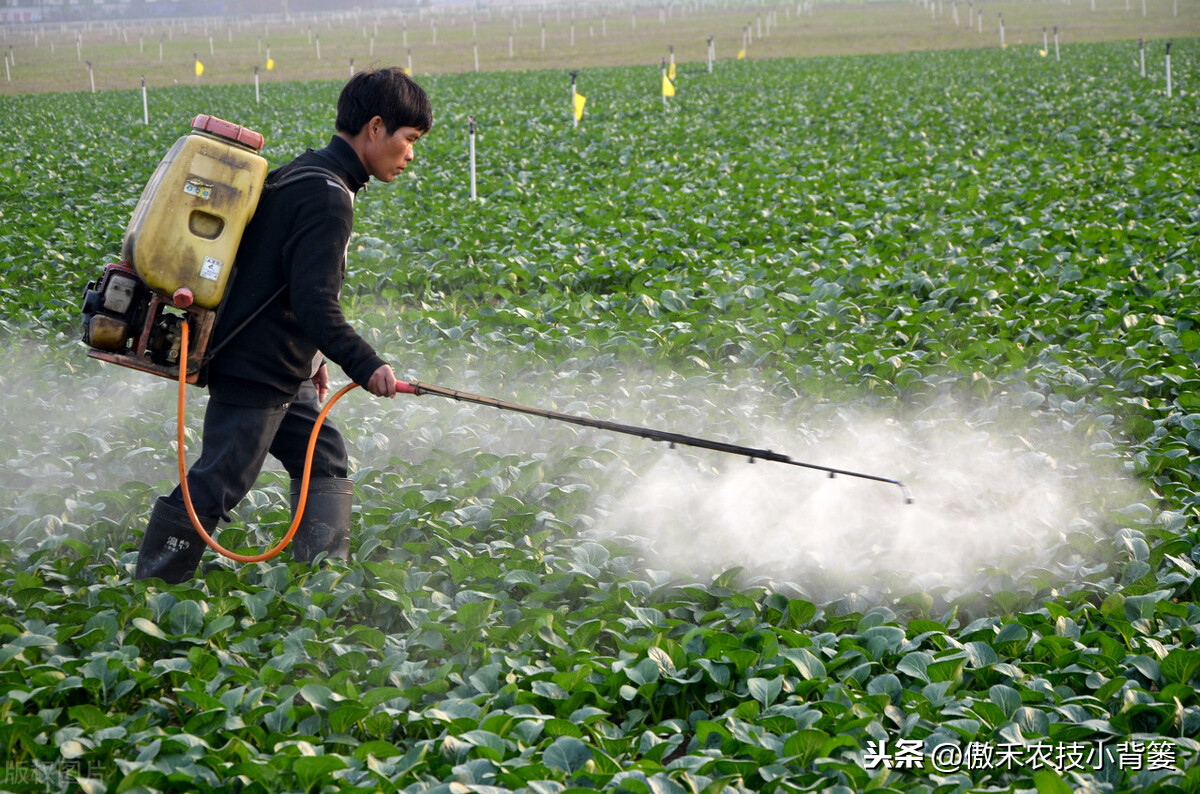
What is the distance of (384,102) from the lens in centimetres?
346

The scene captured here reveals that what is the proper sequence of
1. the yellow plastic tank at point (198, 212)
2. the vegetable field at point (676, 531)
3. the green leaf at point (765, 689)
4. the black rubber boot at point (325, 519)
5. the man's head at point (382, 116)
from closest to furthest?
the vegetable field at point (676, 531) → the green leaf at point (765, 689) → the yellow plastic tank at point (198, 212) → the man's head at point (382, 116) → the black rubber boot at point (325, 519)

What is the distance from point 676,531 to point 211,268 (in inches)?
79.0

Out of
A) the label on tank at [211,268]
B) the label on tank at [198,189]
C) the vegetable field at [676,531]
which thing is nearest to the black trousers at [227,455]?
the vegetable field at [676,531]

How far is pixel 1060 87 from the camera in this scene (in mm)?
20047

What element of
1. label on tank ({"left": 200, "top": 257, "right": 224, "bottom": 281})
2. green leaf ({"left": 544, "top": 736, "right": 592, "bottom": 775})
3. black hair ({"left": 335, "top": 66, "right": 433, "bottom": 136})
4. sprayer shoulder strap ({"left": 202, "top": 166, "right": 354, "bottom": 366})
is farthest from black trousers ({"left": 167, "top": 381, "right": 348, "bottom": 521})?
green leaf ({"left": 544, "top": 736, "right": 592, "bottom": 775})

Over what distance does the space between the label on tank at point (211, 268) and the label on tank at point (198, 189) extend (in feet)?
0.61

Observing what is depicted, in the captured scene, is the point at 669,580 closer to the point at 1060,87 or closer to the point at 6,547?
the point at 6,547

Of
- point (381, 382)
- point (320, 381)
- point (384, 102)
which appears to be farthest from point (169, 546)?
point (384, 102)

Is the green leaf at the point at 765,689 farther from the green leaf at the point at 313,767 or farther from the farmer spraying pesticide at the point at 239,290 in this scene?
the green leaf at the point at 313,767

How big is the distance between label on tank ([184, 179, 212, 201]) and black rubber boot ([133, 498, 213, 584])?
1008 mm

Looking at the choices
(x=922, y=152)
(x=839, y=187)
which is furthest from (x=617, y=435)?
(x=922, y=152)

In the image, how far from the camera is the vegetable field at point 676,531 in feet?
9.21

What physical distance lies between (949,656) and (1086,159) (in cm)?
1076

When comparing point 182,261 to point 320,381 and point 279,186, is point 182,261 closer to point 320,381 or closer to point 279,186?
point 279,186
